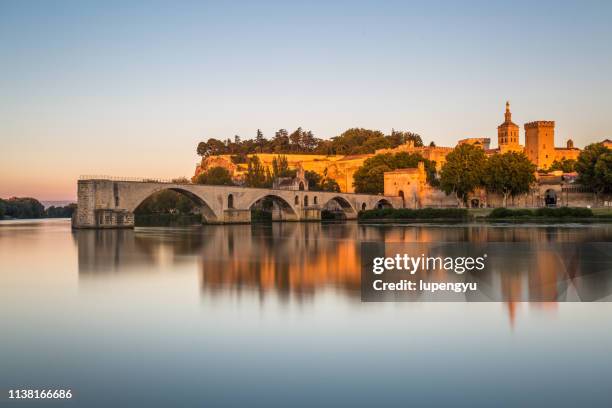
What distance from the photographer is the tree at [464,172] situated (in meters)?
63.8

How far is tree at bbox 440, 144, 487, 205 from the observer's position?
63.8 metres

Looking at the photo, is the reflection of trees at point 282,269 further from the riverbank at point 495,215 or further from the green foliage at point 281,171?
the green foliage at point 281,171

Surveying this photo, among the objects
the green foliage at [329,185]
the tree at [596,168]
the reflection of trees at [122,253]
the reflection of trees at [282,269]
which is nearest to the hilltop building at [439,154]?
the green foliage at [329,185]

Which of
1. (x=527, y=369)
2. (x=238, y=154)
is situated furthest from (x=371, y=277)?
(x=238, y=154)

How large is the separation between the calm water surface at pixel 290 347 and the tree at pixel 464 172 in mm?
51183

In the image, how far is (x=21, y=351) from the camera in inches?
339

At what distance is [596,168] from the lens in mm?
57656

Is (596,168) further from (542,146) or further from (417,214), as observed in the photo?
(542,146)

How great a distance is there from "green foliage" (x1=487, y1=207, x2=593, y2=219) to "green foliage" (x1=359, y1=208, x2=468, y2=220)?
15.4 feet

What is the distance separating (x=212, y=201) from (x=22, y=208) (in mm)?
48663

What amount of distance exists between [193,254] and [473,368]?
17.2m

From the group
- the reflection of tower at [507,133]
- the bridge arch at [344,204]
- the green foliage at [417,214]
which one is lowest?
the green foliage at [417,214]

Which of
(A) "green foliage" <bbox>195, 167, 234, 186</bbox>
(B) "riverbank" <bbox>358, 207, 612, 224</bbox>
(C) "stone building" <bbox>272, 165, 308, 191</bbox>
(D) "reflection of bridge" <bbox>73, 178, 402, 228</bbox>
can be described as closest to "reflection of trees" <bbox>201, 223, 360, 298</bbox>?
(D) "reflection of bridge" <bbox>73, 178, 402, 228</bbox>

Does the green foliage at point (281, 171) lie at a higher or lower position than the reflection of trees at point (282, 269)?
higher
